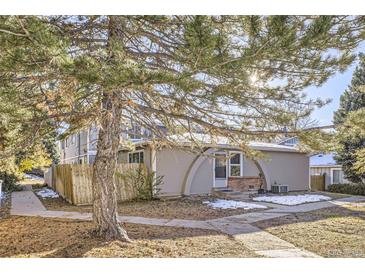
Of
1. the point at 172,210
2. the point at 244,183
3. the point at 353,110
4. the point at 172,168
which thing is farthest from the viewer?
the point at 244,183

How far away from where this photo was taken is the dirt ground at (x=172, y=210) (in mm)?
7621

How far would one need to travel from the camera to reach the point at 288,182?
1399 centimetres

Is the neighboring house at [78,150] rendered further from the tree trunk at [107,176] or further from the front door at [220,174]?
the tree trunk at [107,176]

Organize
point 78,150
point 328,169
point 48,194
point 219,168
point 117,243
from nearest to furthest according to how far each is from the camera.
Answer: point 117,243, point 219,168, point 48,194, point 78,150, point 328,169

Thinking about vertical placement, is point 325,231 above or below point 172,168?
below

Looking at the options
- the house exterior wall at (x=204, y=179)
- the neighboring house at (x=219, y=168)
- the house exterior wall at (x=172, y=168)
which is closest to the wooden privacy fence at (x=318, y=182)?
the neighboring house at (x=219, y=168)

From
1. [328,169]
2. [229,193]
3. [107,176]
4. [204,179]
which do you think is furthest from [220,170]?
[328,169]

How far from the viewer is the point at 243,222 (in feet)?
22.2

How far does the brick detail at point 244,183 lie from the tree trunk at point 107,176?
866 cm

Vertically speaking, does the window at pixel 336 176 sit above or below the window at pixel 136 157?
below

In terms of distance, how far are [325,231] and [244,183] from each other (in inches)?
285

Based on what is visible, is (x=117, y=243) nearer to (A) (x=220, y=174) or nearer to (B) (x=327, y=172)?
(A) (x=220, y=174)
